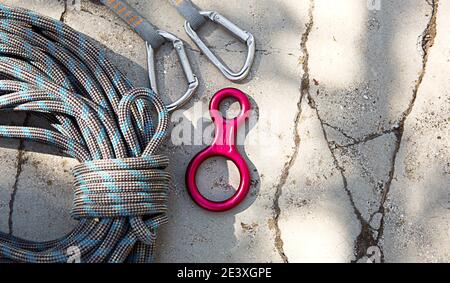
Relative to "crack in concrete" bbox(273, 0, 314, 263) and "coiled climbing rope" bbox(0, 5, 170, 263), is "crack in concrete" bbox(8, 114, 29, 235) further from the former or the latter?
"crack in concrete" bbox(273, 0, 314, 263)

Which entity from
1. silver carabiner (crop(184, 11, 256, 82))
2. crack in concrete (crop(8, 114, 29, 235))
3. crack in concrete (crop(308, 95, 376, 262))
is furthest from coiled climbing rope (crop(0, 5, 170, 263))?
crack in concrete (crop(308, 95, 376, 262))

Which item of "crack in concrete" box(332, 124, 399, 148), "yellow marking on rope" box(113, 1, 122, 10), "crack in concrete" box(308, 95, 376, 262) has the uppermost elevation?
"yellow marking on rope" box(113, 1, 122, 10)

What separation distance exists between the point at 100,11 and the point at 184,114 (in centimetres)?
38

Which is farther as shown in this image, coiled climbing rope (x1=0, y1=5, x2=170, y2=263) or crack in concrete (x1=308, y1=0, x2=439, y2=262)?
crack in concrete (x1=308, y1=0, x2=439, y2=262)

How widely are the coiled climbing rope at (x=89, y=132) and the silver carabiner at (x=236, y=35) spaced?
0.23 metres

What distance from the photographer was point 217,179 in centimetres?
200

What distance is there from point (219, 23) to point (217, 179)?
0.44 metres

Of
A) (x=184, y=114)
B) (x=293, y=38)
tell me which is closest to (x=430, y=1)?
(x=293, y=38)

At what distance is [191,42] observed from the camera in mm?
2084

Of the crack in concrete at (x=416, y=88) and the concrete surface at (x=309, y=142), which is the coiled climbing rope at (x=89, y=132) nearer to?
the concrete surface at (x=309, y=142)

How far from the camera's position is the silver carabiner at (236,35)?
203cm

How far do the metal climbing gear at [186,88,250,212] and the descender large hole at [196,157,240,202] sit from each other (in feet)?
0.07

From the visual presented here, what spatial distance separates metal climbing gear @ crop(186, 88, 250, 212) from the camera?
76.9 inches
